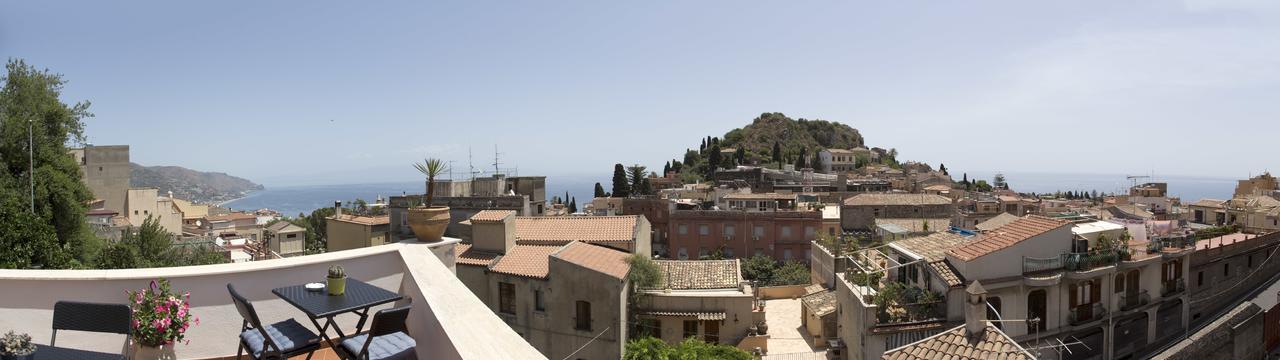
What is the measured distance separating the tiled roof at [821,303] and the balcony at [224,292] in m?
18.9

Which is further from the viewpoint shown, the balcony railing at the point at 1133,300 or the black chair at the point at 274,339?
the balcony railing at the point at 1133,300

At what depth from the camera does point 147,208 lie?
1636 inches

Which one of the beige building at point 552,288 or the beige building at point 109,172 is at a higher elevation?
the beige building at point 109,172

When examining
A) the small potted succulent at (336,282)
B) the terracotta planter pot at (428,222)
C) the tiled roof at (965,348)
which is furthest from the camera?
the tiled roof at (965,348)

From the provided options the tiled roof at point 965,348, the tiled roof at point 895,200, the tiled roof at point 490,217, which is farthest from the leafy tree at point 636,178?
the tiled roof at point 965,348

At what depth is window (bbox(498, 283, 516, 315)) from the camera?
20172 mm

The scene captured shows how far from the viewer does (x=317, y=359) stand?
15.9 feet

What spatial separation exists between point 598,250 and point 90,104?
14498 millimetres

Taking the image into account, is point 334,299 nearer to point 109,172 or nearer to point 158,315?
point 158,315

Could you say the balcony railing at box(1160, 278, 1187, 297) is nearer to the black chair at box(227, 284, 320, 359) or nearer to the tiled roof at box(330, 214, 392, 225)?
the black chair at box(227, 284, 320, 359)

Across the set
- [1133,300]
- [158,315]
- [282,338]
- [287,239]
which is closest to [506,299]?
[158,315]

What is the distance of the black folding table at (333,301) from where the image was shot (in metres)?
4.12

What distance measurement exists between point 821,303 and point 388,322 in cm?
2150

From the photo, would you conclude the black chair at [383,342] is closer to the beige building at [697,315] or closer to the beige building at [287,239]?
the beige building at [697,315]
